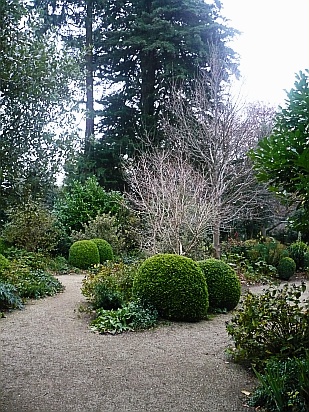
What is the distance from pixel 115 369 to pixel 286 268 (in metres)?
7.10

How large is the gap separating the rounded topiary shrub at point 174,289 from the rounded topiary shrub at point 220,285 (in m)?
0.45

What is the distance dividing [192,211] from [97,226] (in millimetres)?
3495

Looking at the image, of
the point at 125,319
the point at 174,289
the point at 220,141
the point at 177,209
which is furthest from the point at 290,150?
the point at 220,141

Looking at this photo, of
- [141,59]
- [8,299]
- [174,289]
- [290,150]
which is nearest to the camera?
[290,150]

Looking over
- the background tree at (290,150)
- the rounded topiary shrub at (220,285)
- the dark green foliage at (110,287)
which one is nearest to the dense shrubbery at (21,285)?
the dark green foliage at (110,287)

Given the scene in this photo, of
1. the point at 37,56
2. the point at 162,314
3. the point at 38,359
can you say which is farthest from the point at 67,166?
the point at 162,314

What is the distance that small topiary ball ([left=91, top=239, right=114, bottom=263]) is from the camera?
10070mm

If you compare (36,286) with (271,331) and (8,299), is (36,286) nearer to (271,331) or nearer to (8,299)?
(8,299)

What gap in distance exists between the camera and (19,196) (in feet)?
11.2

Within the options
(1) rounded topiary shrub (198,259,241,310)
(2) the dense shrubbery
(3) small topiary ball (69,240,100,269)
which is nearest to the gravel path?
(2) the dense shrubbery

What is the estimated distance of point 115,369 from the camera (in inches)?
136

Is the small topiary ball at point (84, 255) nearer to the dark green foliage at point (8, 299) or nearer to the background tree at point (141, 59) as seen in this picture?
the dark green foliage at point (8, 299)

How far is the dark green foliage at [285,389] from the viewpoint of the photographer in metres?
2.43

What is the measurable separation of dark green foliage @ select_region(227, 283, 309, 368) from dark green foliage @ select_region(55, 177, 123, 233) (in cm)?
804
